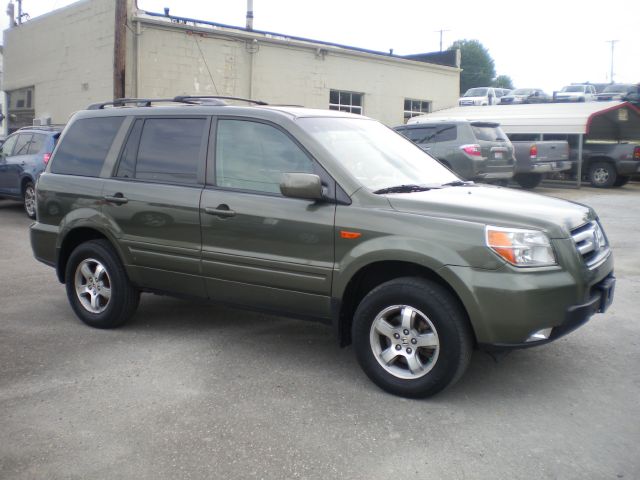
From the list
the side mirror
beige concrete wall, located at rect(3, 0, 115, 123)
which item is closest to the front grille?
the side mirror

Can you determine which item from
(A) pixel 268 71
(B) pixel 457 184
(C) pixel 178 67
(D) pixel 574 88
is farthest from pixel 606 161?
(D) pixel 574 88

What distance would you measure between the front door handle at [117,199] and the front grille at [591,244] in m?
3.31

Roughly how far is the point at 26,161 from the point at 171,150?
8435 mm

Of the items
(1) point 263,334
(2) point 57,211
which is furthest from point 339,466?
(2) point 57,211

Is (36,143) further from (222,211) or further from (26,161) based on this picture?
(222,211)

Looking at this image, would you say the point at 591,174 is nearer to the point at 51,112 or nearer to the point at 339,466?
the point at 51,112

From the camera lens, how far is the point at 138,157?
216 inches

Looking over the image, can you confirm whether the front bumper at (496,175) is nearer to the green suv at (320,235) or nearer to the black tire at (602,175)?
the black tire at (602,175)

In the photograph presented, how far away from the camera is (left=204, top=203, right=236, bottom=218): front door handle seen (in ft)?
15.8

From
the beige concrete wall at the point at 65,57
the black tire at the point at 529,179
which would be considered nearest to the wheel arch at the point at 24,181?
the beige concrete wall at the point at 65,57

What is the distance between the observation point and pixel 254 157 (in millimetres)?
4906

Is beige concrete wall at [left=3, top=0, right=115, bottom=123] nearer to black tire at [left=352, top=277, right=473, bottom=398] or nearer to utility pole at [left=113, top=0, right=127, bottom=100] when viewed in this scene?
utility pole at [left=113, top=0, right=127, bottom=100]

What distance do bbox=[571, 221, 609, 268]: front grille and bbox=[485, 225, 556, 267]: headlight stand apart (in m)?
0.29

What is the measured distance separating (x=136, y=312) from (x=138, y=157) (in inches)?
60.9
